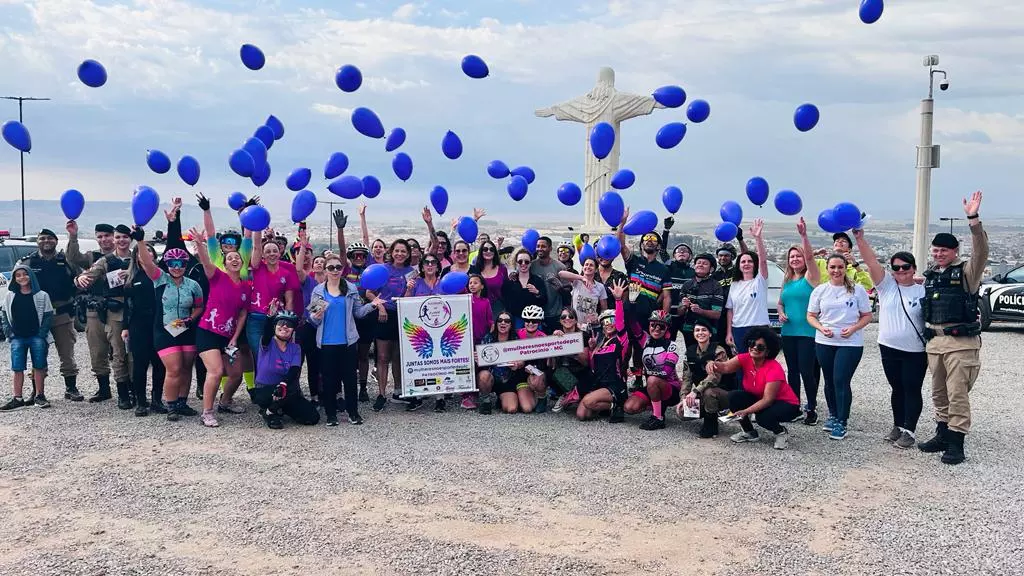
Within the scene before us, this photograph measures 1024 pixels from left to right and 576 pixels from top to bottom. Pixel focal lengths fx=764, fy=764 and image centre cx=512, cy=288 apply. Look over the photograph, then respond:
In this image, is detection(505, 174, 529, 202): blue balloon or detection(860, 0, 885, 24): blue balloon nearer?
detection(860, 0, 885, 24): blue balloon

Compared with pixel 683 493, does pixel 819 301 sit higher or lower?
higher

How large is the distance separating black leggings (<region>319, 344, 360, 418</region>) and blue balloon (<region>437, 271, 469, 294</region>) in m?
1.08

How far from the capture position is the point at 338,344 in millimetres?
6910

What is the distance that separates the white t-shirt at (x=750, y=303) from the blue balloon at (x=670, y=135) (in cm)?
328

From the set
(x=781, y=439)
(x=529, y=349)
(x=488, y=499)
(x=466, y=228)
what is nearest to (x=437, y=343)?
(x=529, y=349)

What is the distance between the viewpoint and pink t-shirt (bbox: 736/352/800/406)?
6.21 metres

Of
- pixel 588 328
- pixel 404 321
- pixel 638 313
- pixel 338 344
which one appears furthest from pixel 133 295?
pixel 638 313

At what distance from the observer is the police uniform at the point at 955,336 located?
5805 mm

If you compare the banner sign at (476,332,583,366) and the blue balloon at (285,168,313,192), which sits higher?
the blue balloon at (285,168,313,192)

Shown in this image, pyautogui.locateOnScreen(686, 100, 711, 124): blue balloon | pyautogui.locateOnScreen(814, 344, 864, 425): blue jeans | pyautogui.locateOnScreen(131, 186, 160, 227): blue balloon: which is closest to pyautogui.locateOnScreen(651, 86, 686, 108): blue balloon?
pyautogui.locateOnScreen(686, 100, 711, 124): blue balloon

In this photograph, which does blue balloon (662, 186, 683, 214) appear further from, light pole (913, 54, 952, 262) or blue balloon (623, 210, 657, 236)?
light pole (913, 54, 952, 262)

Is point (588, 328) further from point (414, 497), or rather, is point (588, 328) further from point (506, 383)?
point (414, 497)

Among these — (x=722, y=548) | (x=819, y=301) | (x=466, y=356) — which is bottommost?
(x=722, y=548)

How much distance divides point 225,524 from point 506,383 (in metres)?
3.50
